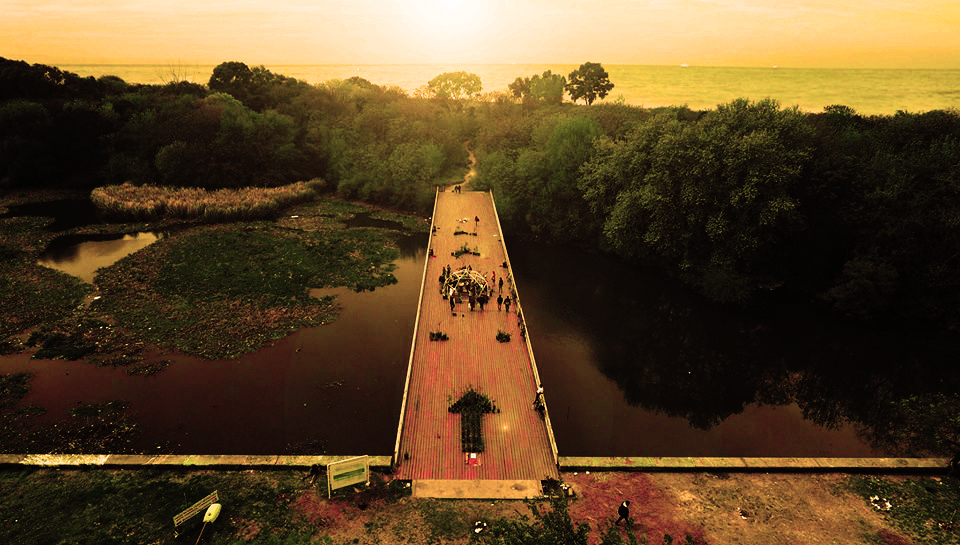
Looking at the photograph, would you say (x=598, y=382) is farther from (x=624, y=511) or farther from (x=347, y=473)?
(x=347, y=473)

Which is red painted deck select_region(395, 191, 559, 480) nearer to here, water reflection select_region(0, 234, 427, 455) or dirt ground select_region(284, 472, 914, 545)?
dirt ground select_region(284, 472, 914, 545)

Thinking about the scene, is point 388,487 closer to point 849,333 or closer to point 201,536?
point 201,536

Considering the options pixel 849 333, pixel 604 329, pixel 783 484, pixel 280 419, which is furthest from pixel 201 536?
pixel 849 333

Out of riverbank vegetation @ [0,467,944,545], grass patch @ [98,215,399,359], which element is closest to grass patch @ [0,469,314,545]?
riverbank vegetation @ [0,467,944,545]

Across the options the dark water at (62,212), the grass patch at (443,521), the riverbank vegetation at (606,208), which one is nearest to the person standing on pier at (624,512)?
the grass patch at (443,521)

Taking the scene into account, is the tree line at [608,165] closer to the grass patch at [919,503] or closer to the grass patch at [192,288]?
the grass patch at [192,288]

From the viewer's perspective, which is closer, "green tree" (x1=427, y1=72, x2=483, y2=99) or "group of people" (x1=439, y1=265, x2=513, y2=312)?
"group of people" (x1=439, y1=265, x2=513, y2=312)
